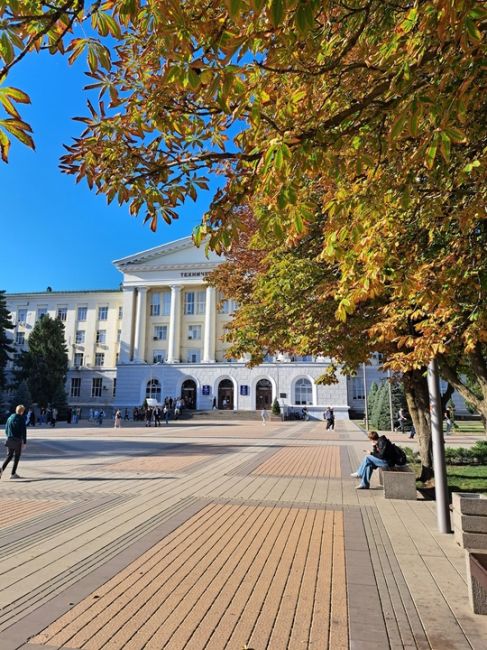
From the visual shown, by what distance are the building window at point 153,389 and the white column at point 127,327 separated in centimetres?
456

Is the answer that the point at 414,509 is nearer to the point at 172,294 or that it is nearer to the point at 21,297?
the point at 172,294

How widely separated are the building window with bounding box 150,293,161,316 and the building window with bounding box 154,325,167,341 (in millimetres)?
1981

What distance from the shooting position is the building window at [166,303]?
213 ft

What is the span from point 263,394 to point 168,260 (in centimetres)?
2293

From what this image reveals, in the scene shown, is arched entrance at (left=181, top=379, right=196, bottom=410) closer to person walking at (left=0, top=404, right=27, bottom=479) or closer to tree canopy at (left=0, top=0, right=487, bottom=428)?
person walking at (left=0, top=404, right=27, bottom=479)

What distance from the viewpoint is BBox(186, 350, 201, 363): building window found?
62.8 meters

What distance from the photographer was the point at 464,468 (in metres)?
15.5

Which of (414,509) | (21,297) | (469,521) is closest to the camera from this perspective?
(469,521)

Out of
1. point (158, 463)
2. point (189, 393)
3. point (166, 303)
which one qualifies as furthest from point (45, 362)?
point (158, 463)

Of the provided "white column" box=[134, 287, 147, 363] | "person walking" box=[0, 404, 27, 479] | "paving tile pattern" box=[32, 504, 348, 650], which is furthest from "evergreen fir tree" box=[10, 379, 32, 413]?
"paving tile pattern" box=[32, 504, 348, 650]

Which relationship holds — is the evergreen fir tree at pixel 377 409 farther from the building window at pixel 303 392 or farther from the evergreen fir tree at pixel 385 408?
the building window at pixel 303 392

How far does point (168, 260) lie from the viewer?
2547 inches

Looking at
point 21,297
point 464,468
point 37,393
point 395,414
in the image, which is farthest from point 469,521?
point 21,297

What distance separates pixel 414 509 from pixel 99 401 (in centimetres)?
6297
